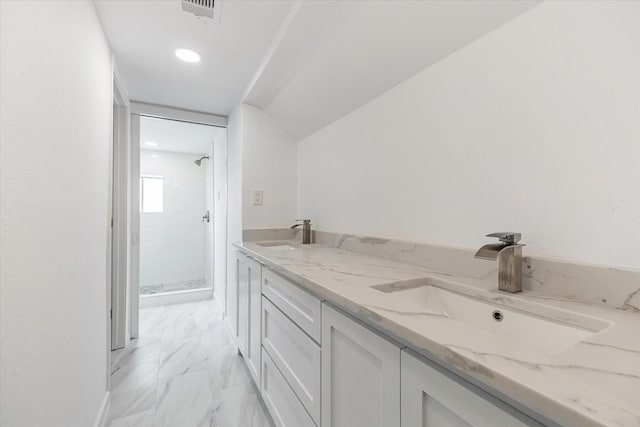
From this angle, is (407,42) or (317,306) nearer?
(317,306)

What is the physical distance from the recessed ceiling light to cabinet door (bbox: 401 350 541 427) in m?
1.95

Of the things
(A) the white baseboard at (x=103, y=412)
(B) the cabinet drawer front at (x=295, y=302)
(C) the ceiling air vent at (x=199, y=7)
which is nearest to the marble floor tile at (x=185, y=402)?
(A) the white baseboard at (x=103, y=412)

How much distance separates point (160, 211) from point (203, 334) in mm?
2319

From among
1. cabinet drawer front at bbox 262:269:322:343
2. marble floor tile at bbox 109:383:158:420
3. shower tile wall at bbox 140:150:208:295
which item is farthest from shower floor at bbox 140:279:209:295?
cabinet drawer front at bbox 262:269:322:343

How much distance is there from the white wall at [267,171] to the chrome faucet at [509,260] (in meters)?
1.74

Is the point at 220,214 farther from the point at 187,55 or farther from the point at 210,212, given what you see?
the point at 187,55

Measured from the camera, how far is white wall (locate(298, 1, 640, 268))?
668 mm

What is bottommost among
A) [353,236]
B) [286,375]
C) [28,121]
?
[286,375]

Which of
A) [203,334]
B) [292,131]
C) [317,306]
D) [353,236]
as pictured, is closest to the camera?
[317,306]

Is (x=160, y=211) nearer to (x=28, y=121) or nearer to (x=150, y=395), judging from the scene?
(x=150, y=395)

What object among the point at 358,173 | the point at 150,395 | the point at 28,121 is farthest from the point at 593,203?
the point at 150,395

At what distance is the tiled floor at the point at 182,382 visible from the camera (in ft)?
4.83

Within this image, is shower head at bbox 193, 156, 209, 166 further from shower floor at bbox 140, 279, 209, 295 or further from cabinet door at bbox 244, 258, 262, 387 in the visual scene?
cabinet door at bbox 244, 258, 262, 387

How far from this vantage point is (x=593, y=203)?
709mm
